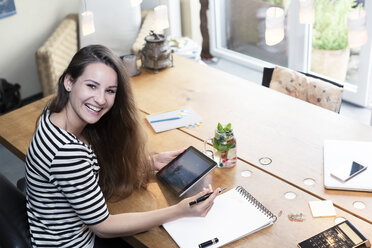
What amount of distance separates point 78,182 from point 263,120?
1078 mm

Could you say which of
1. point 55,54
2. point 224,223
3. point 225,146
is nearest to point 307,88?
point 225,146

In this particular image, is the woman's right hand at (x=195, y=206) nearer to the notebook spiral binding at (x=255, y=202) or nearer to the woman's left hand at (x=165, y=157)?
the notebook spiral binding at (x=255, y=202)

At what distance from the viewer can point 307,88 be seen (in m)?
2.55

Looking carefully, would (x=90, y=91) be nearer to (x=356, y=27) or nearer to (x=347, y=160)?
(x=347, y=160)

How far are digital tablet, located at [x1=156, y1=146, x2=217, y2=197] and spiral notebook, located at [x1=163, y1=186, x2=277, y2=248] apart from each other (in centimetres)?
13

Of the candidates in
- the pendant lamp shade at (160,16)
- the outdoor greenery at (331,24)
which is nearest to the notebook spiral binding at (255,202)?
the pendant lamp shade at (160,16)

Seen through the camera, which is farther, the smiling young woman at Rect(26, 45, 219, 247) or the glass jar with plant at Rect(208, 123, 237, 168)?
the glass jar with plant at Rect(208, 123, 237, 168)

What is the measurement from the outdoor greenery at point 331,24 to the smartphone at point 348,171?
189 centimetres

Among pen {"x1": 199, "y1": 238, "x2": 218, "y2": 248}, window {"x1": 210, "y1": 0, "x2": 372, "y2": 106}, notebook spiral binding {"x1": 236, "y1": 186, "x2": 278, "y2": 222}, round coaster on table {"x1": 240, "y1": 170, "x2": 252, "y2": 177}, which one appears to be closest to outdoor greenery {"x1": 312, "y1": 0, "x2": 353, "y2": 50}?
window {"x1": 210, "y1": 0, "x2": 372, "y2": 106}

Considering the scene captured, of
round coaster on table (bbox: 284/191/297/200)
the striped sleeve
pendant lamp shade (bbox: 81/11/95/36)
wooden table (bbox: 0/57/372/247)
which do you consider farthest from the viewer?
pendant lamp shade (bbox: 81/11/95/36)

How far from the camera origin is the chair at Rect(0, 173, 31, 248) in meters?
1.68

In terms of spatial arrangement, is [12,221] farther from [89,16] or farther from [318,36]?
[318,36]

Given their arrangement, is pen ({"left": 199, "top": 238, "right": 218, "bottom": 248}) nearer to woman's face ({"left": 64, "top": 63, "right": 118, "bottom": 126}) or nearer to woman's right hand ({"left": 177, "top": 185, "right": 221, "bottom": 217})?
woman's right hand ({"left": 177, "top": 185, "right": 221, "bottom": 217})

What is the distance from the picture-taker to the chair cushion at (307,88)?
8.02 ft
